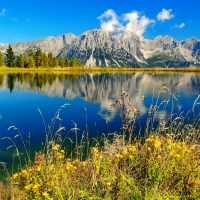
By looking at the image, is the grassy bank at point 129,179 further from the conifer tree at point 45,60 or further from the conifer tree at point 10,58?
the conifer tree at point 45,60

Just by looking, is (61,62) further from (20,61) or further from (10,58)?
(10,58)

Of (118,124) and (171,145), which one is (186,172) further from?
(118,124)

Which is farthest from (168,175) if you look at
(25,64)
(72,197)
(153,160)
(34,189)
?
(25,64)

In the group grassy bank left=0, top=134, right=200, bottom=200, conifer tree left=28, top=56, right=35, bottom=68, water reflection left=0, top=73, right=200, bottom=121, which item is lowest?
water reflection left=0, top=73, right=200, bottom=121

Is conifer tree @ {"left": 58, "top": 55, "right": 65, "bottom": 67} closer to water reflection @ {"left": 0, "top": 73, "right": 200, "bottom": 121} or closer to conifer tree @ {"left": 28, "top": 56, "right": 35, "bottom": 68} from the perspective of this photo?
conifer tree @ {"left": 28, "top": 56, "right": 35, "bottom": 68}

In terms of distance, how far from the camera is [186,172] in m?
6.53

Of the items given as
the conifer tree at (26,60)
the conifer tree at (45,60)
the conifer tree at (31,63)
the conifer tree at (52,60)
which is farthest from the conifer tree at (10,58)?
the conifer tree at (52,60)

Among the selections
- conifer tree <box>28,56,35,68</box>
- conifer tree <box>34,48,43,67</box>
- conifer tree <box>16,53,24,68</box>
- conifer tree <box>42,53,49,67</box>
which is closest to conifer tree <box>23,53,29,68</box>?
conifer tree <box>28,56,35,68</box>

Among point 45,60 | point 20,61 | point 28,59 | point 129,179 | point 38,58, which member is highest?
point 38,58

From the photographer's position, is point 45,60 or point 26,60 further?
point 45,60

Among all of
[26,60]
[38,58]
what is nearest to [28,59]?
[26,60]

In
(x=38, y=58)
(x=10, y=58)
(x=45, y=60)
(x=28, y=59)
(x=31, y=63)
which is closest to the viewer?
(x=10, y=58)

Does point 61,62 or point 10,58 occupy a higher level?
point 10,58

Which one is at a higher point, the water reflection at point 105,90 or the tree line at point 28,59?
the tree line at point 28,59
